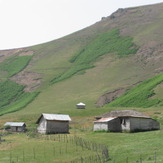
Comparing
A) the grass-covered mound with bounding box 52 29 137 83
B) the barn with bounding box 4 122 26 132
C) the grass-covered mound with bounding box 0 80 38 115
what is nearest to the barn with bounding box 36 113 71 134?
the barn with bounding box 4 122 26 132

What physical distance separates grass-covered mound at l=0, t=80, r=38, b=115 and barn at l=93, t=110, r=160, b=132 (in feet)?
241

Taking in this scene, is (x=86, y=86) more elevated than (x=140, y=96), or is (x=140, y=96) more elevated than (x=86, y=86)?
(x=86, y=86)

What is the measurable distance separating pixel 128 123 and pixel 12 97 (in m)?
104

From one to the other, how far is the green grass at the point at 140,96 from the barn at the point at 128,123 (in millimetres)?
39960

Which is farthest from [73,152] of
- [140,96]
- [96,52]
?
[96,52]

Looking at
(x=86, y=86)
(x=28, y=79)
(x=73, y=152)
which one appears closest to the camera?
(x=73, y=152)

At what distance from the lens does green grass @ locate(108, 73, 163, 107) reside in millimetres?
105000

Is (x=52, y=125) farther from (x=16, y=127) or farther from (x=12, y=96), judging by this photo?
(x=12, y=96)

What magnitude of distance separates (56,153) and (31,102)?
321 ft

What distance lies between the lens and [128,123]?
196 feet

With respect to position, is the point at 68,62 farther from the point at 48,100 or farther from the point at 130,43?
the point at 48,100

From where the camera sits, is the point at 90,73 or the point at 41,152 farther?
the point at 90,73

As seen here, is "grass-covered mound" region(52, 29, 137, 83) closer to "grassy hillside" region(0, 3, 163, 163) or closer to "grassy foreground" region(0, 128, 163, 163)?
"grassy hillside" region(0, 3, 163, 163)

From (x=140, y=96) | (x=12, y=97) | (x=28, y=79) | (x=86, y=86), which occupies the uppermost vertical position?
(x=28, y=79)
